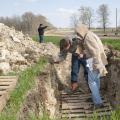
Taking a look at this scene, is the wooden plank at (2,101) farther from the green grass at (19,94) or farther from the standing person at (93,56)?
the standing person at (93,56)

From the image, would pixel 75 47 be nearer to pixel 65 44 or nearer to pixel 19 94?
pixel 65 44

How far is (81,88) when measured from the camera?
13.9m

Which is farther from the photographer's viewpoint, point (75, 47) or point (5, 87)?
point (75, 47)

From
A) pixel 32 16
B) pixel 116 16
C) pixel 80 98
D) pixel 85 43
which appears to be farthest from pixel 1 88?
pixel 116 16

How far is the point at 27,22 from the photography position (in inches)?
2151

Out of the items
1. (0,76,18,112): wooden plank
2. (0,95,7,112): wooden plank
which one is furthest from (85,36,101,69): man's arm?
(0,95,7,112): wooden plank

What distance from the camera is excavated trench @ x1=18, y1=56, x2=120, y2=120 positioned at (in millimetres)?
8906

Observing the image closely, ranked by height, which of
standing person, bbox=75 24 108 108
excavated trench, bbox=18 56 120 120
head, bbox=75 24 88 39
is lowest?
excavated trench, bbox=18 56 120 120

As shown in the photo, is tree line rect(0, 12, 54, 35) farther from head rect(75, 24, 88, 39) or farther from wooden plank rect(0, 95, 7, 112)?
wooden plank rect(0, 95, 7, 112)

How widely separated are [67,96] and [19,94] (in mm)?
4956

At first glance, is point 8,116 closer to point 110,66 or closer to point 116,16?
point 110,66

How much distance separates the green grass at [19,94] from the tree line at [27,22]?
138 feet

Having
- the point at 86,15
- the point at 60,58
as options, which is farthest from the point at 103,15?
the point at 60,58

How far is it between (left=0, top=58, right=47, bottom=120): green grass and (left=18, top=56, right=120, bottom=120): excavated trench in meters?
0.14
